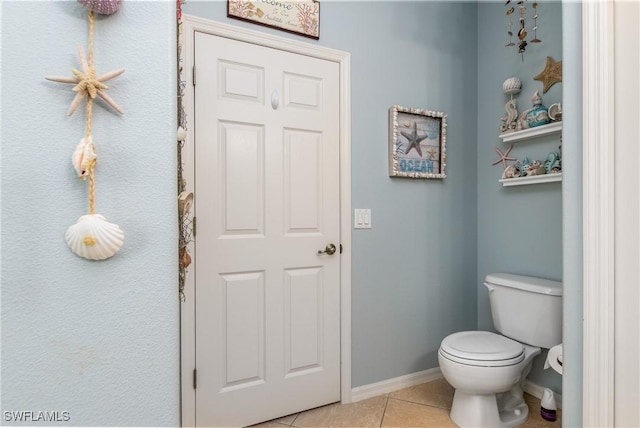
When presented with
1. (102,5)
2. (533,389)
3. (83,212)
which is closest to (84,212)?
(83,212)

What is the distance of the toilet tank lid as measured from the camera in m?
1.86

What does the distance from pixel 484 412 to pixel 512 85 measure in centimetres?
181

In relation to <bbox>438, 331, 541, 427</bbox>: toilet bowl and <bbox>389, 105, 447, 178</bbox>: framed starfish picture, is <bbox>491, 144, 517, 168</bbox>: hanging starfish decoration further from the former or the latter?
<bbox>438, 331, 541, 427</bbox>: toilet bowl

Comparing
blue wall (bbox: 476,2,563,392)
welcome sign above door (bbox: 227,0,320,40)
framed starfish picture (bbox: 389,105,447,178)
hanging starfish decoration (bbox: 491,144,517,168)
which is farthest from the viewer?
hanging starfish decoration (bbox: 491,144,517,168)

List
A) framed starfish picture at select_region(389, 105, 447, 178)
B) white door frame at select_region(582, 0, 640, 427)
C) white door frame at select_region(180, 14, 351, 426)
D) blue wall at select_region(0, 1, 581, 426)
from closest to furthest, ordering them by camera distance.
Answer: blue wall at select_region(0, 1, 581, 426) < white door frame at select_region(582, 0, 640, 427) < white door frame at select_region(180, 14, 351, 426) < framed starfish picture at select_region(389, 105, 447, 178)

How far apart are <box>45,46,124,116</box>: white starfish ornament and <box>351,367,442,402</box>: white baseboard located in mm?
1976

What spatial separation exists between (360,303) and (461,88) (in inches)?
61.3

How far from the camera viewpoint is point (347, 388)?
2.10 meters

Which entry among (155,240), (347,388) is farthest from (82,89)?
(347,388)

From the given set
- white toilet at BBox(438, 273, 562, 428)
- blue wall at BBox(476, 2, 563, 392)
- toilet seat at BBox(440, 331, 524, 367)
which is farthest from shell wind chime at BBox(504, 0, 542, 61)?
toilet seat at BBox(440, 331, 524, 367)

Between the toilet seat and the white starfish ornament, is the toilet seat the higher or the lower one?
the lower one

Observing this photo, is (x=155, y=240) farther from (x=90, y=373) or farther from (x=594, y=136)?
(x=594, y=136)

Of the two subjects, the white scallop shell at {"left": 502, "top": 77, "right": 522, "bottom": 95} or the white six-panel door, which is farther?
the white scallop shell at {"left": 502, "top": 77, "right": 522, "bottom": 95}

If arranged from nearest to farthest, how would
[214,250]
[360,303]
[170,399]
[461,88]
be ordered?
[170,399] < [214,250] < [360,303] < [461,88]
